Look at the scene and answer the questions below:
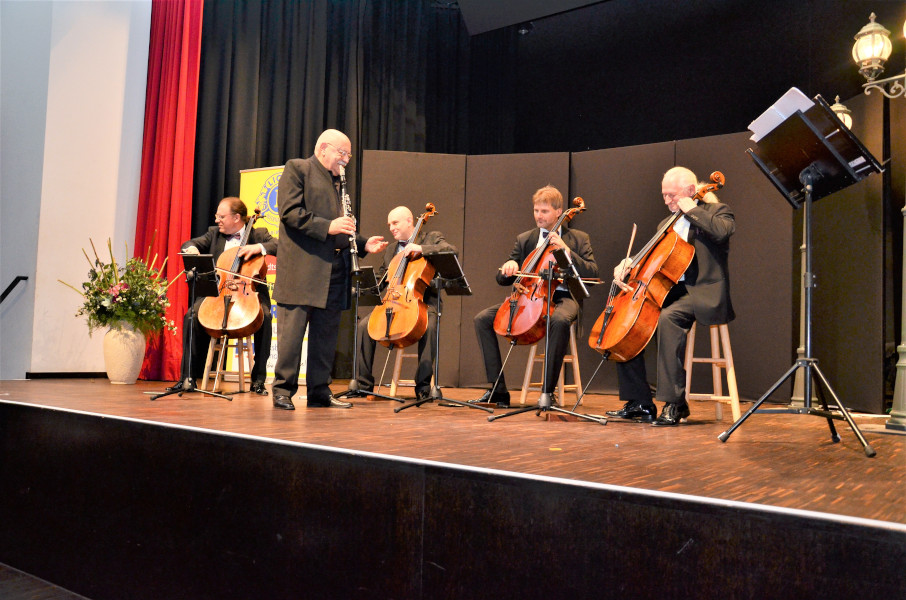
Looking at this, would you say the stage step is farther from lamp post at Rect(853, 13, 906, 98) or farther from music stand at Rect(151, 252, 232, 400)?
lamp post at Rect(853, 13, 906, 98)

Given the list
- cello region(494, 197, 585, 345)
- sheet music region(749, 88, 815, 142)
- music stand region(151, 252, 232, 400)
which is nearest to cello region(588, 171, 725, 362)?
cello region(494, 197, 585, 345)

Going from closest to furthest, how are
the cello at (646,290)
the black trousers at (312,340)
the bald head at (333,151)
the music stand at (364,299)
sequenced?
1. the cello at (646,290)
2. the black trousers at (312,340)
3. the bald head at (333,151)
4. the music stand at (364,299)

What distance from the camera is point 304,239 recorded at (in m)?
3.65

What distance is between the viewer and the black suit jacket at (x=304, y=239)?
3578mm

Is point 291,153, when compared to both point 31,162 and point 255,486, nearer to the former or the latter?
point 31,162

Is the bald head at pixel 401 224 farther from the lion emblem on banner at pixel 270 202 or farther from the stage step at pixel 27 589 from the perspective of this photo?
the stage step at pixel 27 589

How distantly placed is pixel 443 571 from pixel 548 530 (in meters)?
0.32

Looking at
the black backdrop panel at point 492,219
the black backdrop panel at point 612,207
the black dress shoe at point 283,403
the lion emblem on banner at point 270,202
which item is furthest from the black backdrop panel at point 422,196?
the black dress shoe at point 283,403

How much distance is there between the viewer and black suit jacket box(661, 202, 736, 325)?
10.9 ft

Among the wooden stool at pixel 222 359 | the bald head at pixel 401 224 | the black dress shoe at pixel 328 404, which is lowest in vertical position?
the black dress shoe at pixel 328 404

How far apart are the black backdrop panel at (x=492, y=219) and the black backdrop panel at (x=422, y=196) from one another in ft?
0.27

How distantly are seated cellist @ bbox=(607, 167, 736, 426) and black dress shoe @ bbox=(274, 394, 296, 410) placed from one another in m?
1.78

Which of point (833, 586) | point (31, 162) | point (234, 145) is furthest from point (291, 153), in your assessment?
point (833, 586)

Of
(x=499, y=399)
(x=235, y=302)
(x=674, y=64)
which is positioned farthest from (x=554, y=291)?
(x=674, y=64)
